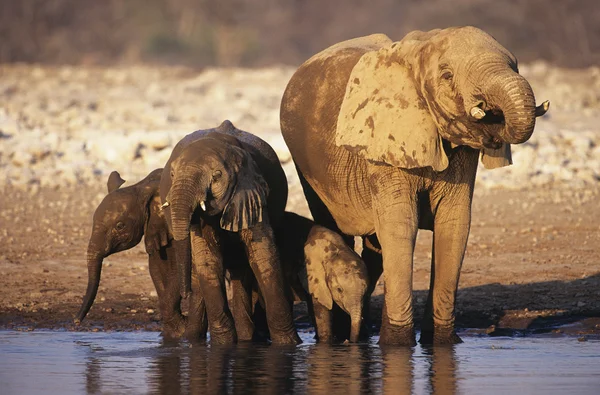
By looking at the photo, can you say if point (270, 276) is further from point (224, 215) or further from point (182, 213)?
point (182, 213)

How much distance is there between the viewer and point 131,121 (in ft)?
57.6

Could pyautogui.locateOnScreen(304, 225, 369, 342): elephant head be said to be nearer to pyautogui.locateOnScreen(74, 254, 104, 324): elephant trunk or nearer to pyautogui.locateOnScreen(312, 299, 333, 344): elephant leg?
pyautogui.locateOnScreen(312, 299, 333, 344): elephant leg

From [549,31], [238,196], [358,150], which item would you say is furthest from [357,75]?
[549,31]

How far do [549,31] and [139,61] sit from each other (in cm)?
900

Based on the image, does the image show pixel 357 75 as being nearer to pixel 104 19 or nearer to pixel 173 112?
pixel 173 112

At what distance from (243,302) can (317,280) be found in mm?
574

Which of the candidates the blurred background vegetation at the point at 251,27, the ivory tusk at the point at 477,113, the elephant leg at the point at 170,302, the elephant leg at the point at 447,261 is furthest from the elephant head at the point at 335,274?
the blurred background vegetation at the point at 251,27

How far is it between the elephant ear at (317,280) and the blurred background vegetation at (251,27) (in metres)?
18.5

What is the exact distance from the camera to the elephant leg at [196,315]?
907cm

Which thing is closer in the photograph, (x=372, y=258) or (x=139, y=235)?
(x=139, y=235)

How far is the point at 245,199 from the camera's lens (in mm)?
8398

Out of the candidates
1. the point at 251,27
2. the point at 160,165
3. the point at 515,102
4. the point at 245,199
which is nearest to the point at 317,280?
the point at 245,199

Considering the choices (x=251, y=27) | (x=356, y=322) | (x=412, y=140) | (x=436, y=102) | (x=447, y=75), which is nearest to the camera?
(x=447, y=75)

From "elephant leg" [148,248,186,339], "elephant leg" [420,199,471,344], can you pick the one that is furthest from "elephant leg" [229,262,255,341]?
"elephant leg" [420,199,471,344]
